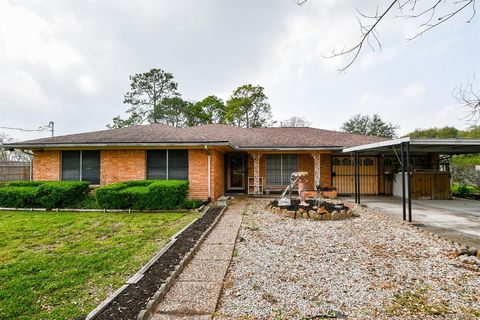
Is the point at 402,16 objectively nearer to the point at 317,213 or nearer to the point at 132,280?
the point at 132,280

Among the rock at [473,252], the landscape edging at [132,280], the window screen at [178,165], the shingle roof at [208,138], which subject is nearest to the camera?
the landscape edging at [132,280]

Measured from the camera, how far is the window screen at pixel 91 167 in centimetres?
1054

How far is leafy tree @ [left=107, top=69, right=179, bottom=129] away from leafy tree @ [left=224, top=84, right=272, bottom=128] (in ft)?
23.7

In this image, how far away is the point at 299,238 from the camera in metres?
5.38

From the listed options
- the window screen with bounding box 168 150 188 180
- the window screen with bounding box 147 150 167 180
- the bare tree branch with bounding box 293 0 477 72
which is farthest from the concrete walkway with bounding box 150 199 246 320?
the window screen with bounding box 147 150 167 180

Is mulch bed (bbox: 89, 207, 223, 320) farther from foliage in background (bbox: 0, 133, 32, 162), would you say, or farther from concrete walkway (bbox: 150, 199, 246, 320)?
foliage in background (bbox: 0, 133, 32, 162)

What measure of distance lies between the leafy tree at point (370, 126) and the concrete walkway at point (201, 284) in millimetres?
A: 34008

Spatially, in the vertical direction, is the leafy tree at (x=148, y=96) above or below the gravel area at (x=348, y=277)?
above

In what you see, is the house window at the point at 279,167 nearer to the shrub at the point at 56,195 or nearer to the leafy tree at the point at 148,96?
the shrub at the point at 56,195

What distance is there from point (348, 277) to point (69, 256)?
4.57m

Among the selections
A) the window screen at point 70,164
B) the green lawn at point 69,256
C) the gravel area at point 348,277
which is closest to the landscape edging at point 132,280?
the green lawn at point 69,256

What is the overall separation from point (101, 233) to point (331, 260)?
201 inches

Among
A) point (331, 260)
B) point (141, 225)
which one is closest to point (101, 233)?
point (141, 225)

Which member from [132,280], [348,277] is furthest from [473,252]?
[132,280]
